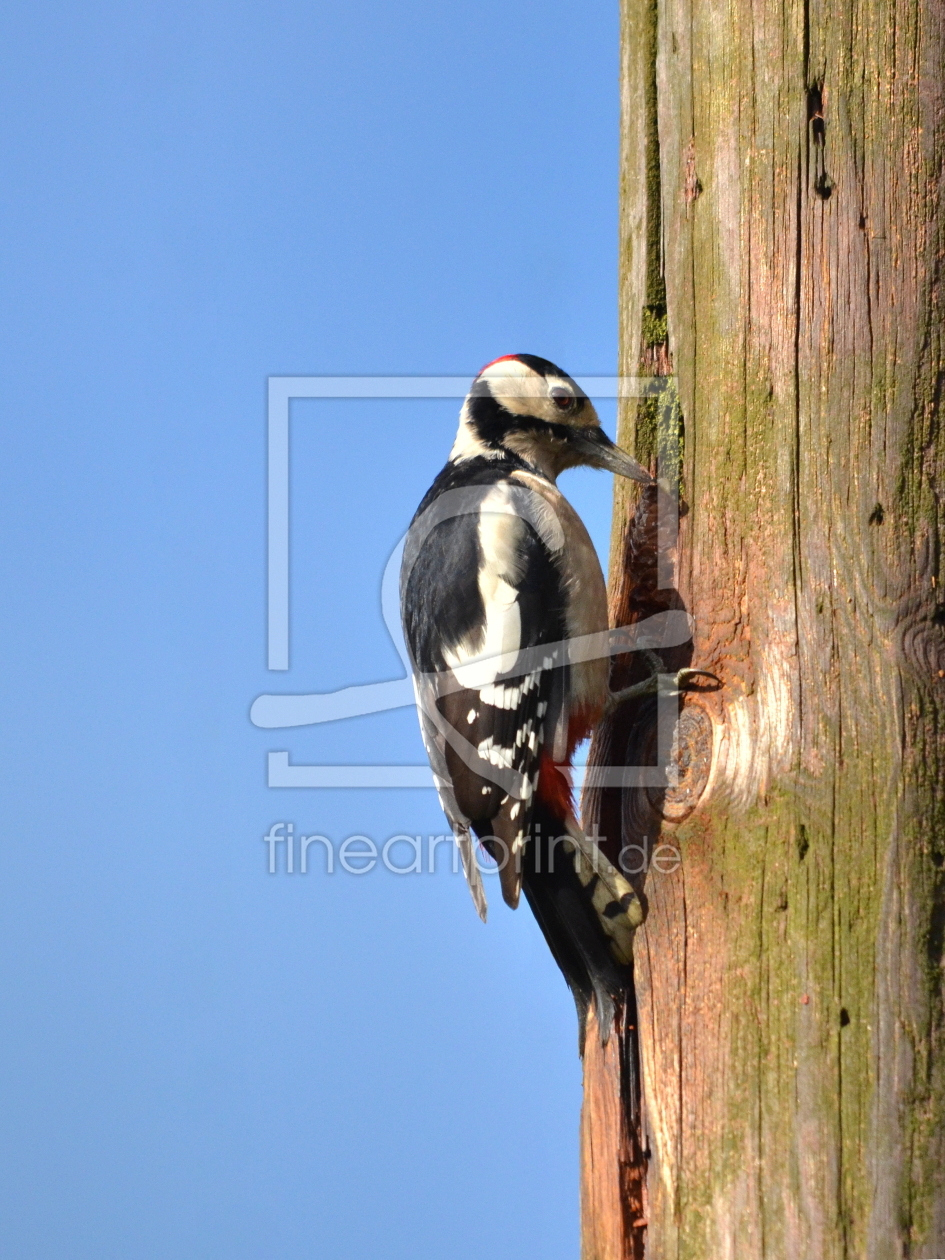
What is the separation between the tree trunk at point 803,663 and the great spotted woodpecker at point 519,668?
240 millimetres

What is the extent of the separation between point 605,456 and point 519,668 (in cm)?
51

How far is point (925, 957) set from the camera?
1.68m

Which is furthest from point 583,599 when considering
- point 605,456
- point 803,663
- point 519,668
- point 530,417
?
point 803,663

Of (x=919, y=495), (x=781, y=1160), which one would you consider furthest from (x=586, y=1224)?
(x=919, y=495)

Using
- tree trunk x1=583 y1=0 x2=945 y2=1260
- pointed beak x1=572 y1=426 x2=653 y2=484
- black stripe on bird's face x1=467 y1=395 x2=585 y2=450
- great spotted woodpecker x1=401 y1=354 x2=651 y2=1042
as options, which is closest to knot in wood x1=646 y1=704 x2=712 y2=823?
tree trunk x1=583 y1=0 x2=945 y2=1260

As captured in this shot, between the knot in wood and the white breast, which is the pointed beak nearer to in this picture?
the white breast

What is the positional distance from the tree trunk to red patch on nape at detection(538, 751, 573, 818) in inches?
14.1

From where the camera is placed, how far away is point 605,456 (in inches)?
105

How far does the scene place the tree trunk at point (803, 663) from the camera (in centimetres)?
169

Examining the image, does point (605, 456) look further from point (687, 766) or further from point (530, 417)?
point (687, 766)

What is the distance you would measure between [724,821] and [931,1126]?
539 mm

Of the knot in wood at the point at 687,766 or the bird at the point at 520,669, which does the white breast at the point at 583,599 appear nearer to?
the bird at the point at 520,669

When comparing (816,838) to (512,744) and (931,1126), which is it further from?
(512,744)


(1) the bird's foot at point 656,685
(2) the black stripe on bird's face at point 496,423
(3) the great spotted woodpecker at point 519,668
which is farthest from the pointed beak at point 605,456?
(1) the bird's foot at point 656,685
